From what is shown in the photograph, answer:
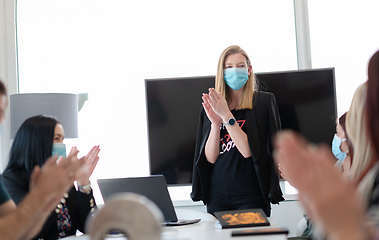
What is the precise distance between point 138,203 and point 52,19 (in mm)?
3205

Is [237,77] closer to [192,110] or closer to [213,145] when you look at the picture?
[213,145]

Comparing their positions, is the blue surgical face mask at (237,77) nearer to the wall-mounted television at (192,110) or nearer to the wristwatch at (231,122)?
the wristwatch at (231,122)

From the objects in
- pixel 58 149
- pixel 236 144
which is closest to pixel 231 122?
pixel 236 144

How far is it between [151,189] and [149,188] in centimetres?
1

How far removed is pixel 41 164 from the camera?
2.00 metres

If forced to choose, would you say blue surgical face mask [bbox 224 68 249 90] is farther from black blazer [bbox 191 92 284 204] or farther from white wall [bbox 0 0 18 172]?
white wall [bbox 0 0 18 172]

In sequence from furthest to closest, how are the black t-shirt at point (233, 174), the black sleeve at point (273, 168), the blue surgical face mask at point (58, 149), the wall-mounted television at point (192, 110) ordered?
the wall-mounted television at point (192, 110)
the black sleeve at point (273, 168)
the black t-shirt at point (233, 174)
the blue surgical face mask at point (58, 149)

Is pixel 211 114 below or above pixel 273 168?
above

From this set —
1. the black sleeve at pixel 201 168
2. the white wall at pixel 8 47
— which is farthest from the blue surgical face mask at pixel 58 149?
the white wall at pixel 8 47

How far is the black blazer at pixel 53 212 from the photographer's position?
1.91 meters

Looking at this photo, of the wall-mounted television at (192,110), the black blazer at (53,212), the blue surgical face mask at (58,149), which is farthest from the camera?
the wall-mounted television at (192,110)

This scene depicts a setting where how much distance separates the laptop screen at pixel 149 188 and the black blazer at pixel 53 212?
1.01ft

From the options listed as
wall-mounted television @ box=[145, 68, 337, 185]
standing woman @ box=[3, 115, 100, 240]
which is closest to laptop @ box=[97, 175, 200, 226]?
standing woman @ box=[3, 115, 100, 240]

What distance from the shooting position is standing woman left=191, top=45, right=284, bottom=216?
2.26 metres
